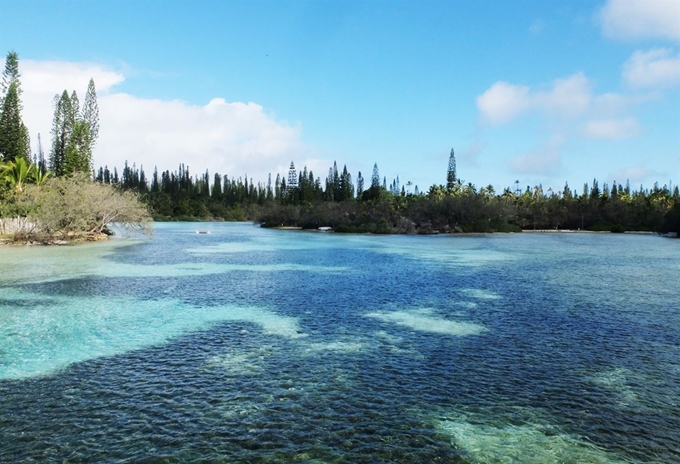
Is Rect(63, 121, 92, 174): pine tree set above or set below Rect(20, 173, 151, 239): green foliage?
above

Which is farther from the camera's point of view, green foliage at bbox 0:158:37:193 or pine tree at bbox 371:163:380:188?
pine tree at bbox 371:163:380:188

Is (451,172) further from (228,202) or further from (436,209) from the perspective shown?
(228,202)

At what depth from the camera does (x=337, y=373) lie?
1076 cm

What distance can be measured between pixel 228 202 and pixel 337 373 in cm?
14927

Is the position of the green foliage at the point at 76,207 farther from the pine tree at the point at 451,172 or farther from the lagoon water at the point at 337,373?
the pine tree at the point at 451,172

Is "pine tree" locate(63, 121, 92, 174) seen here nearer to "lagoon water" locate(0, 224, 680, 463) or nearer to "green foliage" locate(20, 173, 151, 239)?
"green foliage" locate(20, 173, 151, 239)

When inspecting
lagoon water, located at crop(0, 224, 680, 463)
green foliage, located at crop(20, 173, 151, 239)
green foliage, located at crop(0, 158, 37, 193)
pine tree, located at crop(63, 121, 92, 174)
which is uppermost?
pine tree, located at crop(63, 121, 92, 174)

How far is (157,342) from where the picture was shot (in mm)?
13227

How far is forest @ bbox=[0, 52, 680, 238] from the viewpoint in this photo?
4556 centimetres

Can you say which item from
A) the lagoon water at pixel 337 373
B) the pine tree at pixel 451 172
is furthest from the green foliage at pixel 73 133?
the pine tree at pixel 451 172

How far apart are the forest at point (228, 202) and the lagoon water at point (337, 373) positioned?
1021 inches

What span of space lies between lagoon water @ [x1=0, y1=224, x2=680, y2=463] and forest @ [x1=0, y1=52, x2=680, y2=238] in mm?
25940

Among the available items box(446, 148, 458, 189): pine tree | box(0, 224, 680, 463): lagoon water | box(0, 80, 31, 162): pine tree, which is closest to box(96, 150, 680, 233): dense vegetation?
box(446, 148, 458, 189): pine tree

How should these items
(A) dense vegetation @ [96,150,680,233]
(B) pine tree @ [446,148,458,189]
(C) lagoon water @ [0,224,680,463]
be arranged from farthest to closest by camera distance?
Result: (B) pine tree @ [446,148,458,189]
(A) dense vegetation @ [96,150,680,233]
(C) lagoon water @ [0,224,680,463]
